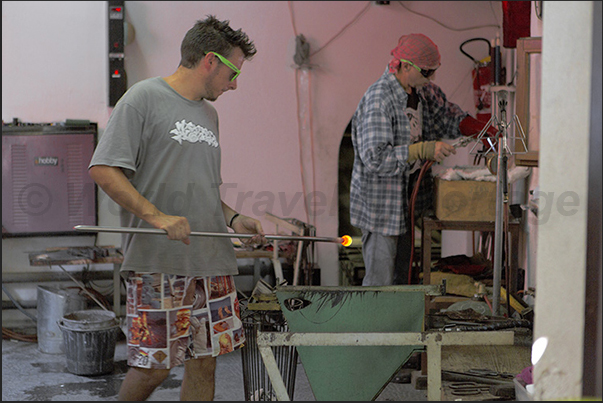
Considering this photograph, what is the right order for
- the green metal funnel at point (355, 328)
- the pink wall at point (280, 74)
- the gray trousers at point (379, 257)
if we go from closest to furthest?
the green metal funnel at point (355, 328) → the gray trousers at point (379, 257) → the pink wall at point (280, 74)

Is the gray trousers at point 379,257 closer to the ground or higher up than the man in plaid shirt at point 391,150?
closer to the ground

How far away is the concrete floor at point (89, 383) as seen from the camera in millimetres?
3557

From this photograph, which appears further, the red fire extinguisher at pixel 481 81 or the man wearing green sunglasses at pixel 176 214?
the red fire extinguisher at pixel 481 81

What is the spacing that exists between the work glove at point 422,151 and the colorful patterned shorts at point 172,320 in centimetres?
154

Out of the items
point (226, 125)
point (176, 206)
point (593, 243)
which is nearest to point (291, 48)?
point (226, 125)

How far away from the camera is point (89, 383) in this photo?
3814 mm

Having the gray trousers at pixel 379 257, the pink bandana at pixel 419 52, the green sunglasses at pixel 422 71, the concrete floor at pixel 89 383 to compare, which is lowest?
the concrete floor at pixel 89 383


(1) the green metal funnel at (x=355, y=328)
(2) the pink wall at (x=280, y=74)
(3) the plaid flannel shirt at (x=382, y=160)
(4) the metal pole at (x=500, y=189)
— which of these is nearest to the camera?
(1) the green metal funnel at (x=355, y=328)

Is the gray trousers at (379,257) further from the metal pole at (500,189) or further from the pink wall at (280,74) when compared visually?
the pink wall at (280,74)

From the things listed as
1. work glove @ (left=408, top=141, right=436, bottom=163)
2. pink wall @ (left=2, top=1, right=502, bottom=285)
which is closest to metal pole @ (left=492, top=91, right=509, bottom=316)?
work glove @ (left=408, top=141, right=436, bottom=163)

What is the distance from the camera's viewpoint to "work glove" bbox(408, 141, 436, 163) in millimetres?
3404

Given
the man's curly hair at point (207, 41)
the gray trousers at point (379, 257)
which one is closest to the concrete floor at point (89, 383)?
the gray trousers at point (379, 257)

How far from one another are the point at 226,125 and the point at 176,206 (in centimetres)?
301

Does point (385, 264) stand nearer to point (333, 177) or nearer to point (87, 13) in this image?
point (333, 177)
